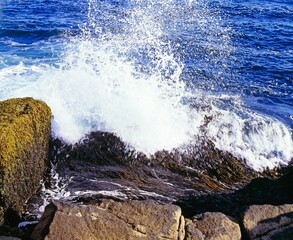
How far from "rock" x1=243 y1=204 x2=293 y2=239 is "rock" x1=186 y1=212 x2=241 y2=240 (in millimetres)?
198

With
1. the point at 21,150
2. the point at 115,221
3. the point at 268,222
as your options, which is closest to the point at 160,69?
the point at 21,150

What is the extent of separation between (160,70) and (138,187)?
21.9ft

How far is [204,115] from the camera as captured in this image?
9.45 meters

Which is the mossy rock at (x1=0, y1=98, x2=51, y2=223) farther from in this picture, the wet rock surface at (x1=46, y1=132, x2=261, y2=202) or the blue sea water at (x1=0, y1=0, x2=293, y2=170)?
the blue sea water at (x1=0, y1=0, x2=293, y2=170)

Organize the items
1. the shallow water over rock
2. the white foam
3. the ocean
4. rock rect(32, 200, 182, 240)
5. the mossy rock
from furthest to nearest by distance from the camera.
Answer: the ocean → the white foam → the shallow water over rock → the mossy rock → rock rect(32, 200, 182, 240)

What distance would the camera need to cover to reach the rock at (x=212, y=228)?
5.21 metres

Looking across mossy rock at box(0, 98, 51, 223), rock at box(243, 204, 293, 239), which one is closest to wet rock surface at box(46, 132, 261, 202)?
mossy rock at box(0, 98, 51, 223)

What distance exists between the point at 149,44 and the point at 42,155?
9273 millimetres

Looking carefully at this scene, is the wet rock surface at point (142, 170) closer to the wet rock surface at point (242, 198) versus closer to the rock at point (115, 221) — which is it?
the wet rock surface at point (242, 198)

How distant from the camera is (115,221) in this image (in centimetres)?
505

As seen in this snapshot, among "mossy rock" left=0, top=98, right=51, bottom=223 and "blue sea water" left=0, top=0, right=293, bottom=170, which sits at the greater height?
"mossy rock" left=0, top=98, right=51, bottom=223

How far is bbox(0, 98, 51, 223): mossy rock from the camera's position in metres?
5.89

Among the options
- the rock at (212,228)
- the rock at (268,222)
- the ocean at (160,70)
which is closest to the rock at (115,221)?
the rock at (212,228)

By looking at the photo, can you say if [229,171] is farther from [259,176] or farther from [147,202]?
[147,202]
